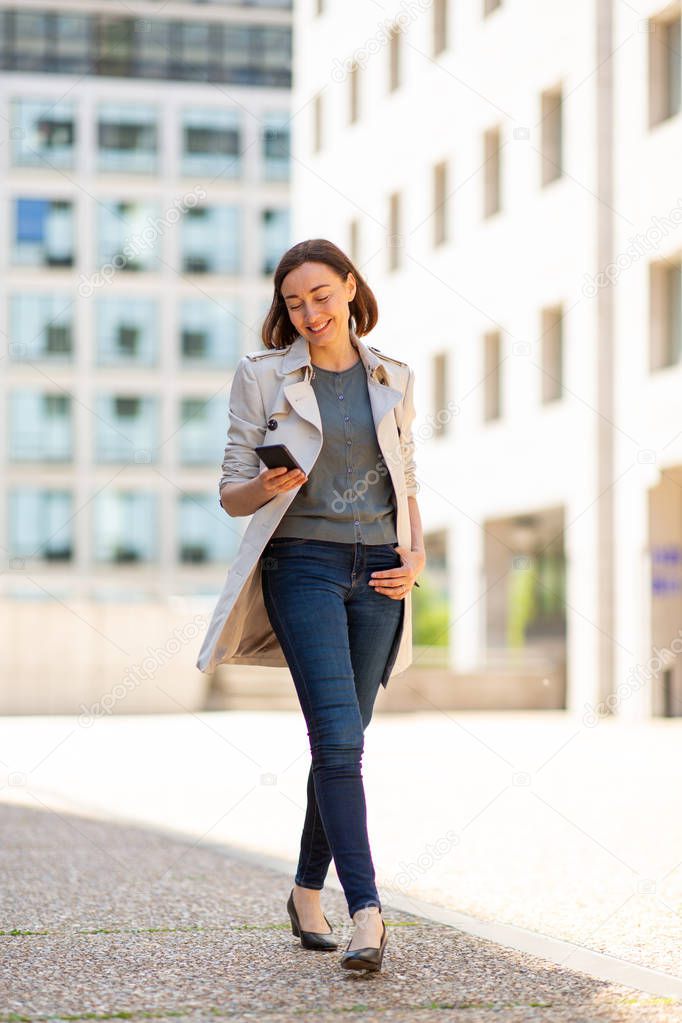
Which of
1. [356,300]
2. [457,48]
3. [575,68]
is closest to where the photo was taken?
[356,300]

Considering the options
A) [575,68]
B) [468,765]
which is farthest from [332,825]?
[575,68]

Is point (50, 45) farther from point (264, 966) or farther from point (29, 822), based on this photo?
point (264, 966)

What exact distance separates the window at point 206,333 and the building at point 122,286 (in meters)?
0.05

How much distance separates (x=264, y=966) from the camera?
15.3ft

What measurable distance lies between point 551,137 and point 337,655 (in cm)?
2271

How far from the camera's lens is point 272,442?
15.7 feet

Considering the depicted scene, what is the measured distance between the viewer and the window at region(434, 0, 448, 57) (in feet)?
98.2

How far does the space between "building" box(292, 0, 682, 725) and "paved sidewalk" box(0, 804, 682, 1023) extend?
1654 cm

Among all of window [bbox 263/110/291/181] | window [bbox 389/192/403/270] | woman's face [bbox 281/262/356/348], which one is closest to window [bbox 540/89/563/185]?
window [bbox 389/192/403/270]

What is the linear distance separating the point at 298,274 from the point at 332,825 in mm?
1536

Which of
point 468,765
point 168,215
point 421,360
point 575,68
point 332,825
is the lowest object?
point 468,765

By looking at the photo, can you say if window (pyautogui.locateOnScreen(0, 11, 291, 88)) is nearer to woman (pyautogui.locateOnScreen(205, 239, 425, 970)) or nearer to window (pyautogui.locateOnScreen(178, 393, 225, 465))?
window (pyautogui.locateOnScreen(178, 393, 225, 465))

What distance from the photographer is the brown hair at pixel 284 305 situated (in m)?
4.87

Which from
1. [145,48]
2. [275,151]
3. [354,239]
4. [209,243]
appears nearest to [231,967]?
[354,239]
